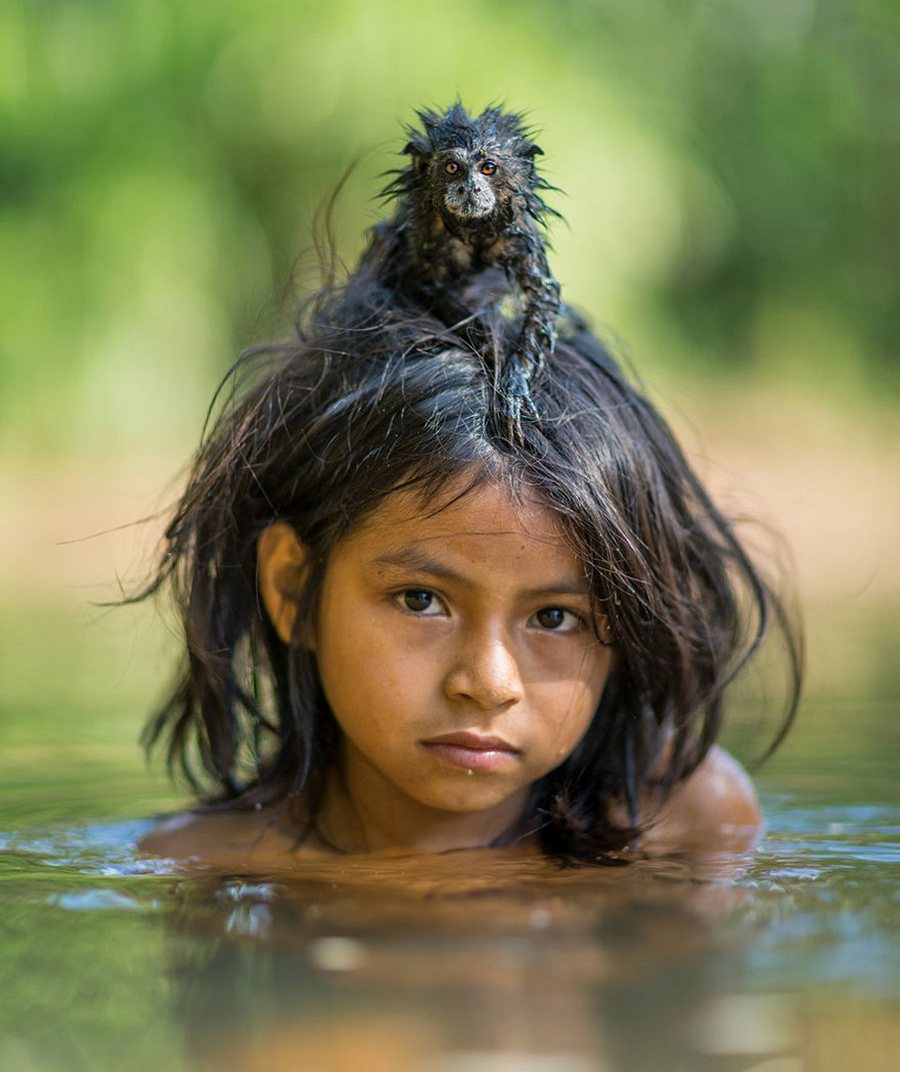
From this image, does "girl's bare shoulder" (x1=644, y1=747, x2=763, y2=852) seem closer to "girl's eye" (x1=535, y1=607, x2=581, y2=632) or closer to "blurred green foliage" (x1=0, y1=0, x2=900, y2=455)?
"girl's eye" (x1=535, y1=607, x2=581, y2=632)

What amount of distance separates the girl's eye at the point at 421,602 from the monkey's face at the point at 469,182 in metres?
0.56

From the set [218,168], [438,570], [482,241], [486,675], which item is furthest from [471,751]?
[218,168]

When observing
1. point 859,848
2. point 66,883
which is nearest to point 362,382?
point 66,883

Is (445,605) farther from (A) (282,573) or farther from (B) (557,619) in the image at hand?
(A) (282,573)

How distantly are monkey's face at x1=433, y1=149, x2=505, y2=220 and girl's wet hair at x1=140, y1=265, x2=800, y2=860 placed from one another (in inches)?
8.8

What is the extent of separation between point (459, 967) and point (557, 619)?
32.7 inches

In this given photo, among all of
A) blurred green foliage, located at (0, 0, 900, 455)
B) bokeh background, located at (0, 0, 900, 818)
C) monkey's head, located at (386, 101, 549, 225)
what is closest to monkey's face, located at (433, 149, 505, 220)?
monkey's head, located at (386, 101, 549, 225)

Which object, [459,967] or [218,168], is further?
[218,168]

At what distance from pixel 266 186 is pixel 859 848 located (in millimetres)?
9484

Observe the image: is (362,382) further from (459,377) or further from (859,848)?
(859,848)

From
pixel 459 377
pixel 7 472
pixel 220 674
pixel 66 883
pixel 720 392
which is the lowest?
pixel 66 883

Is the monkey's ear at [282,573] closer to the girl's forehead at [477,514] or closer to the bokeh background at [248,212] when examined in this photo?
the girl's forehead at [477,514]

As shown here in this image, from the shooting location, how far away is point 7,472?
9.79 meters

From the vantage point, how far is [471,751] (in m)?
2.36
